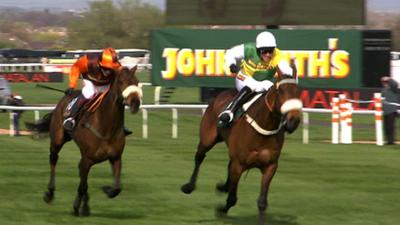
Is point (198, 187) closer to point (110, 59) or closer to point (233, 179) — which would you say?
point (110, 59)

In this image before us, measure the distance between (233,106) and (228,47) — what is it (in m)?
18.1

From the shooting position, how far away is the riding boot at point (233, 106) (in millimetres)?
9617

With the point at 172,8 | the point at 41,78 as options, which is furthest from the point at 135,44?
the point at 172,8

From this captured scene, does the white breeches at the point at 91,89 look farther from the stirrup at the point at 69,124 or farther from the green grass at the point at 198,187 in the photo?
the green grass at the point at 198,187

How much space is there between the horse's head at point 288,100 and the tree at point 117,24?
8997 cm

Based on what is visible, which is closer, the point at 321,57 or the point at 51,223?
the point at 51,223

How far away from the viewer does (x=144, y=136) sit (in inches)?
830

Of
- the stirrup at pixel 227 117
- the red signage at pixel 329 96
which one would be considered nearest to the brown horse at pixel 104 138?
the stirrup at pixel 227 117

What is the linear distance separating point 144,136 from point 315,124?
7.34 m

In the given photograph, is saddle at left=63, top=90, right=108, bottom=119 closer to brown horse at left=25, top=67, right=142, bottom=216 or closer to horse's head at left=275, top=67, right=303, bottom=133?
brown horse at left=25, top=67, right=142, bottom=216

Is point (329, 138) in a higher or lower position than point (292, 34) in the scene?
lower

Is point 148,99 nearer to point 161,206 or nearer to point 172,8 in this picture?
point 172,8

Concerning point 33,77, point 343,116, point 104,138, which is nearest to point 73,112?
point 104,138

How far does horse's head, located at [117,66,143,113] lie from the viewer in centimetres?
930
